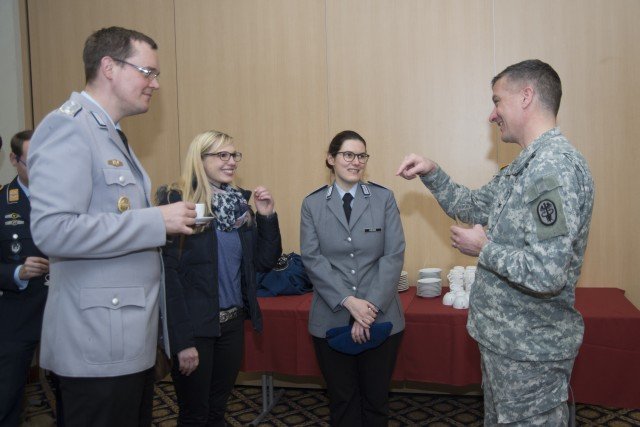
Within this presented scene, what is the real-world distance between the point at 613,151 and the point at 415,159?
1986mm

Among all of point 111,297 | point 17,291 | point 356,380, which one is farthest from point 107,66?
point 356,380

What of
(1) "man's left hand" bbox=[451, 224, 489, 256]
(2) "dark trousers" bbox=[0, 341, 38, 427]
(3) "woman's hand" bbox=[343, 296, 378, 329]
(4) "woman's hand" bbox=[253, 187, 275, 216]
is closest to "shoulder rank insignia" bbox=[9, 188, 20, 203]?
(2) "dark trousers" bbox=[0, 341, 38, 427]

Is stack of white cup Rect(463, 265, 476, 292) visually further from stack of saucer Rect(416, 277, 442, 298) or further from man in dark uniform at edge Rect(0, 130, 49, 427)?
man in dark uniform at edge Rect(0, 130, 49, 427)

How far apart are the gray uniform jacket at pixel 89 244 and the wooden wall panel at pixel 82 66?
9.21ft

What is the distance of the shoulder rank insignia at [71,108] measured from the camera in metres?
1.43

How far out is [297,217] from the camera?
13.1ft

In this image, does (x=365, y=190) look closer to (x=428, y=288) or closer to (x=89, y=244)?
(x=428, y=288)

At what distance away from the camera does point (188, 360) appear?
2057mm

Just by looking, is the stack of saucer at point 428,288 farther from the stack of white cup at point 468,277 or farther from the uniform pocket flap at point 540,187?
the uniform pocket flap at point 540,187

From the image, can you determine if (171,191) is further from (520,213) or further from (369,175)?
(369,175)

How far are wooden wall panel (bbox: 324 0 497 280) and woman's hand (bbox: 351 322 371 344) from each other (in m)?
1.49

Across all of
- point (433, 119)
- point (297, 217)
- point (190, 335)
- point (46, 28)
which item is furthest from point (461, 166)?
point (46, 28)

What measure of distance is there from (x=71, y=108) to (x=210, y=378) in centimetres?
129

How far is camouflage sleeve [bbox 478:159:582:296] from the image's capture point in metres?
1.51
